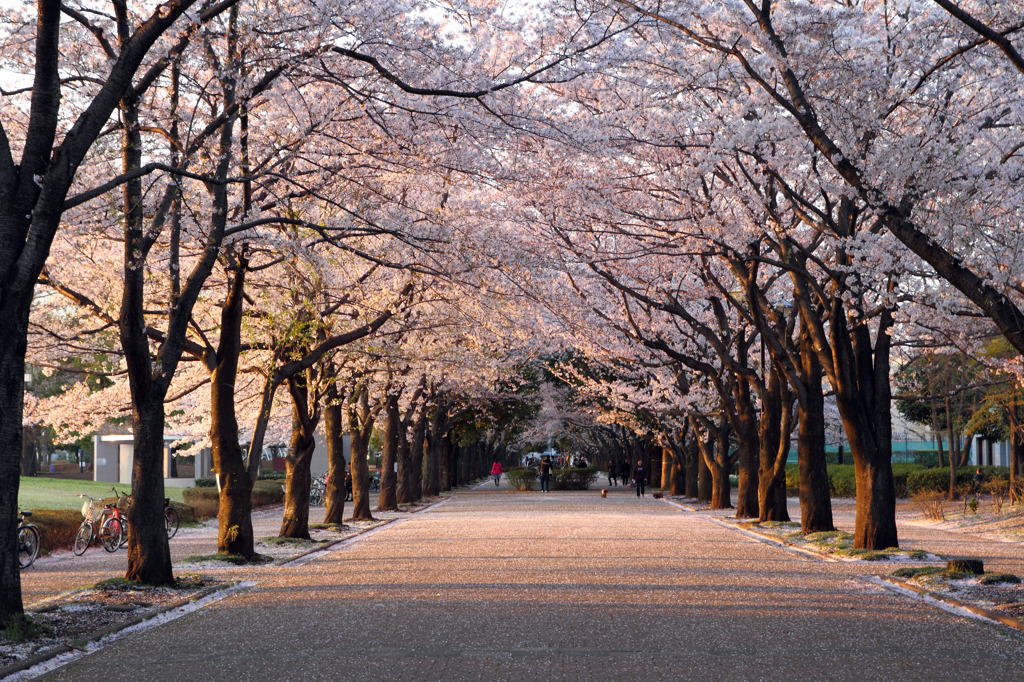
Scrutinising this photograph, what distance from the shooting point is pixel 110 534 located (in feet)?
63.8

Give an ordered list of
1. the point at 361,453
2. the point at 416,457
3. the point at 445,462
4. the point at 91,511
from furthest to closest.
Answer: the point at 445,462, the point at 416,457, the point at 361,453, the point at 91,511

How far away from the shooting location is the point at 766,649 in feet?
26.2

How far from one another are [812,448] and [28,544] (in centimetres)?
1397

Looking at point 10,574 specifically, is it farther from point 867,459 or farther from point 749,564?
point 867,459

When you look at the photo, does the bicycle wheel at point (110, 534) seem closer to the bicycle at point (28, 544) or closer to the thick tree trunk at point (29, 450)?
the bicycle at point (28, 544)

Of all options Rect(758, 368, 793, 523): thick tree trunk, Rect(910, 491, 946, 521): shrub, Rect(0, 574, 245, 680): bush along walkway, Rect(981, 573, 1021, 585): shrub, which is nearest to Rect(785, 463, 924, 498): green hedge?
Rect(910, 491, 946, 521): shrub

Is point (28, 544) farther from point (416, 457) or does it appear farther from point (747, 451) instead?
point (416, 457)

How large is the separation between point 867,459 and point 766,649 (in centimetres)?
918

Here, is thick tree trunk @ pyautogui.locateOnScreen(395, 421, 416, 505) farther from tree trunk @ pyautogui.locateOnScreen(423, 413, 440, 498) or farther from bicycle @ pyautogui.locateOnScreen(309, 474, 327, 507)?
tree trunk @ pyautogui.locateOnScreen(423, 413, 440, 498)

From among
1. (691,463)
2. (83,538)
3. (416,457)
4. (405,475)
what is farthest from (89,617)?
(691,463)

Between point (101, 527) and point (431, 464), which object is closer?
point (101, 527)

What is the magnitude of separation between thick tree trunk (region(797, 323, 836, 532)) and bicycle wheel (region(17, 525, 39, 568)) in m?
13.5

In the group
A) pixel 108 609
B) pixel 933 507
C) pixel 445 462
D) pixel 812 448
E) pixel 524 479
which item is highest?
pixel 812 448

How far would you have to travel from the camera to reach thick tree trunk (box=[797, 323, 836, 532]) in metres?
20.1
